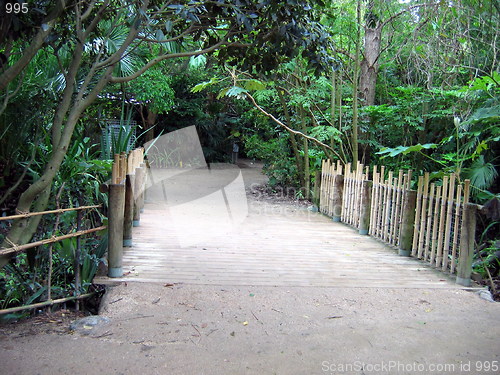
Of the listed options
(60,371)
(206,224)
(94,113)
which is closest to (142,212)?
(206,224)

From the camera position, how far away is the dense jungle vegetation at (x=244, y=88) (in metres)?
3.67

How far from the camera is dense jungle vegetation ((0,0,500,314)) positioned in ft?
12.1

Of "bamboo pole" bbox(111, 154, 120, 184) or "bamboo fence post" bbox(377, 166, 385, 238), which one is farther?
"bamboo fence post" bbox(377, 166, 385, 238)

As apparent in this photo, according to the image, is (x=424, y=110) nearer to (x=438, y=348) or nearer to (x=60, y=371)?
(x=438, y=348)

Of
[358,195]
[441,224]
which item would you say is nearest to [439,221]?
[441,224]

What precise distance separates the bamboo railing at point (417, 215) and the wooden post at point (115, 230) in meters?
3.30

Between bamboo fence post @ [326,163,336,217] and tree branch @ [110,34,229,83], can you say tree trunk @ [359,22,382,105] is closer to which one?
bamboo fence post @ [326,163,336,217]

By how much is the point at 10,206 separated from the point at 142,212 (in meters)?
2.52

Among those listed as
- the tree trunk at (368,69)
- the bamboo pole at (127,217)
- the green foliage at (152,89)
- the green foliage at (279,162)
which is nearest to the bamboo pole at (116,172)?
the bamboo pole at (127,217)

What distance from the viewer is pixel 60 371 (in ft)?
8.37

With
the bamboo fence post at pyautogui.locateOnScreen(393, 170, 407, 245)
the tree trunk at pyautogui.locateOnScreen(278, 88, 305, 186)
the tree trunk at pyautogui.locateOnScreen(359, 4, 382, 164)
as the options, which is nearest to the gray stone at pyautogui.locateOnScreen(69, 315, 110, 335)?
the bamboo fence post at pyautogui.locateOnScreen(393, 170, 407, 245)

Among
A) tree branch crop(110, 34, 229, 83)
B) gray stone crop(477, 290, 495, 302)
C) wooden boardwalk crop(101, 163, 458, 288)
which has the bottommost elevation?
gray stone crop(477, 290, 495, 302)

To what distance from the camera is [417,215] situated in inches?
209

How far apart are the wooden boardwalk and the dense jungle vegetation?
26.4 inches
